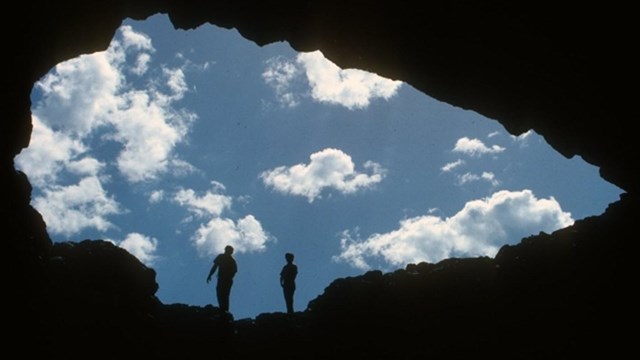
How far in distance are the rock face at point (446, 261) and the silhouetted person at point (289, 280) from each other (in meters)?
1.07

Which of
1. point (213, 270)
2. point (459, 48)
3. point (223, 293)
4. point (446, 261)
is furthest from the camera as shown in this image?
point (213, 270)

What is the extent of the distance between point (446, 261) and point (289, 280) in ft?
16.2

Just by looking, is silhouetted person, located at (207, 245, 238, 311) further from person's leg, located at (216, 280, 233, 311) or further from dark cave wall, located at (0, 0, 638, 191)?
dark cave wall, located at (0, 0, 638, 191)

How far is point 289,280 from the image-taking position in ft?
50.6

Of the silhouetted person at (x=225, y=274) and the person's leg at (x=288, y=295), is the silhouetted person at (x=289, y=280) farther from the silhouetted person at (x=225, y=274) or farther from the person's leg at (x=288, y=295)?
the silhouetted person at (x=225, y=274)

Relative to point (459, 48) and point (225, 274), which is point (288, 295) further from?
point (459, 48)

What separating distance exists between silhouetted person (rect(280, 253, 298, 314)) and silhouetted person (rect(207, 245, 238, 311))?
160 centimetres

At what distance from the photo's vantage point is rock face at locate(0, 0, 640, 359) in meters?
11.9

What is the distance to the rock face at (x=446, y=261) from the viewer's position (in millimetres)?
11883

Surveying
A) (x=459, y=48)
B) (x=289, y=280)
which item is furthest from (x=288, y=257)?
(x=459, y=48)

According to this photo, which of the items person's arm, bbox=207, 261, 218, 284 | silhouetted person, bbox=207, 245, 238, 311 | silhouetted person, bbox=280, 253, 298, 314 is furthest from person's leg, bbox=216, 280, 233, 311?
silhouetted person, bbox=280, 253, 298, 314

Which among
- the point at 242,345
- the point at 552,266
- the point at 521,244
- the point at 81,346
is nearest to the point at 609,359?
the point at 552,266

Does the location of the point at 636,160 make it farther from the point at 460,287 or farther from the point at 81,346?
the point at 81,346

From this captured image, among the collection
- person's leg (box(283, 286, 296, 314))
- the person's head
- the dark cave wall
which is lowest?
person's leg (box(283, 286, 296, 314))
